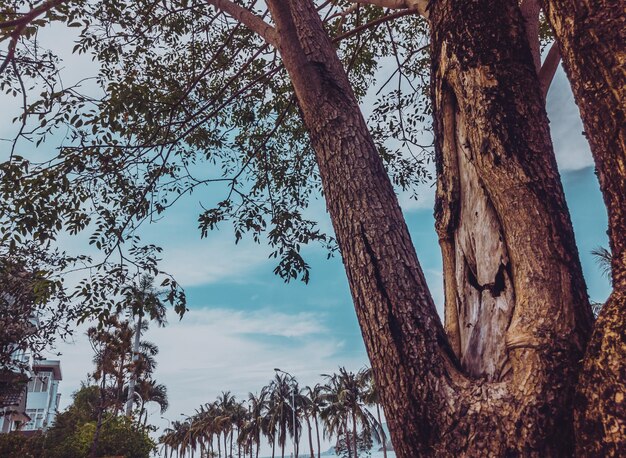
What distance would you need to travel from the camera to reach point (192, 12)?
6.94m

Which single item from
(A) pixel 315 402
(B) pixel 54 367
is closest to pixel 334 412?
(A) pixel 315 402

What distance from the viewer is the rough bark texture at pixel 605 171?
1509 mm

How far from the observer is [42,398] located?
4256cm

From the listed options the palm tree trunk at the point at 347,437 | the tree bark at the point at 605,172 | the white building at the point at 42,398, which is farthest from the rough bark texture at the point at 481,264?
the palm tree trunk at the point at 347,437

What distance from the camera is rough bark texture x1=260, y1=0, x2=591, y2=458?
5.89 feet

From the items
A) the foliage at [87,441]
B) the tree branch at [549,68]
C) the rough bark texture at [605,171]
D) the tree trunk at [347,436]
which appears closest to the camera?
the rough bark texture at [605,171]

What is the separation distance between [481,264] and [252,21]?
2.74 m

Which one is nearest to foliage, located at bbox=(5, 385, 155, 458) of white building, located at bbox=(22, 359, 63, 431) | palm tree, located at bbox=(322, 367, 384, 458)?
white building, located at bbox=(22, 359, 63, 431)

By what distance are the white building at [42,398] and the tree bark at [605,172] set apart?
4196cm

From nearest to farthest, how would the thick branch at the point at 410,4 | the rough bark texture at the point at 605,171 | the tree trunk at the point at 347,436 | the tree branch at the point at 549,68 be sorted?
the rough bark texture at the point at 605,171, the thick branch at the point at 410,4, the tree branch at the point at 549,68, the tree trunk at the point at 347,436

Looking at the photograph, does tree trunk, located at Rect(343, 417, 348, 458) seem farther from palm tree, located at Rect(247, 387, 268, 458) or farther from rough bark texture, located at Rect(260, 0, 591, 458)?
rough bark texture, located at Rect(260, 0, 591, 458)

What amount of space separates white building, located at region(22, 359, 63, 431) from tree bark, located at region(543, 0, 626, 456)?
42.0 m

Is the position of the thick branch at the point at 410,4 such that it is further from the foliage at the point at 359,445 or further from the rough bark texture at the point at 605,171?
the foliage at the point at 359,445

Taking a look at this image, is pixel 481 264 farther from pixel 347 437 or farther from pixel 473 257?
pixel 347 437
